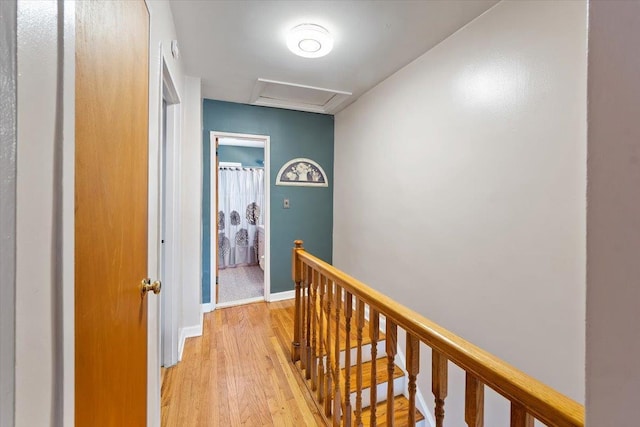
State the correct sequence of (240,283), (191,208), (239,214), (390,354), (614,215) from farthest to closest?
(239,214), (240,283), (191,208), (390,354), (614,215)

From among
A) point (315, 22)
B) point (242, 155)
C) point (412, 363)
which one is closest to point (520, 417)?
point (412, 363)

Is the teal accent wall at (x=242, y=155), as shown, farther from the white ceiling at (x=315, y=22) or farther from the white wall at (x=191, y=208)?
the white wall at (x=191, y=208)

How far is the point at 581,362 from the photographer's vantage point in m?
1.25

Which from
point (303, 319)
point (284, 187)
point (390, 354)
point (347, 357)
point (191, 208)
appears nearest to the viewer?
point (390, 354)

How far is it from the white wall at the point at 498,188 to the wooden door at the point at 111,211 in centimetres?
182

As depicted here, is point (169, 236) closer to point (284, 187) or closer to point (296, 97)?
point (284, 187)

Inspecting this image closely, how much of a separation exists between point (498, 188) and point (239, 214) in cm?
454

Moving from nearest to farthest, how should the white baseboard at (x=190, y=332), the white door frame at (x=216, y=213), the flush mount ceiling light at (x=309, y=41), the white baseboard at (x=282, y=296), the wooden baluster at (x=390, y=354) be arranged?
the wooden baluster at (x=390, y=354), the flush mount ceiling light at (x=309, y=41), the white baseboard at (x=190, y=332), the white door frame at (x=216, y=213), the white baseboard at (x=282, y=296)

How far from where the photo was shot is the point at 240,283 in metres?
4.20

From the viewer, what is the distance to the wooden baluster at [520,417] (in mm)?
615

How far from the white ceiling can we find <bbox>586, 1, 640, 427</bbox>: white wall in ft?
5.37

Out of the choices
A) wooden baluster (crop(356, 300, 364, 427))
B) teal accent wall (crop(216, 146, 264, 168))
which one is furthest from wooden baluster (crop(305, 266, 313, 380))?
teal accent wall (crop(216, 146, 264, 168))

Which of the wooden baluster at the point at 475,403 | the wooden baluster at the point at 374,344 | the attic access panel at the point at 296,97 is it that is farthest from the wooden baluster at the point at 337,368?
the attic access panel at the point at 296,97

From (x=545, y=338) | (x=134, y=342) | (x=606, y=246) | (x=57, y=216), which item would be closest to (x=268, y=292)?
(x=134, y=342)
